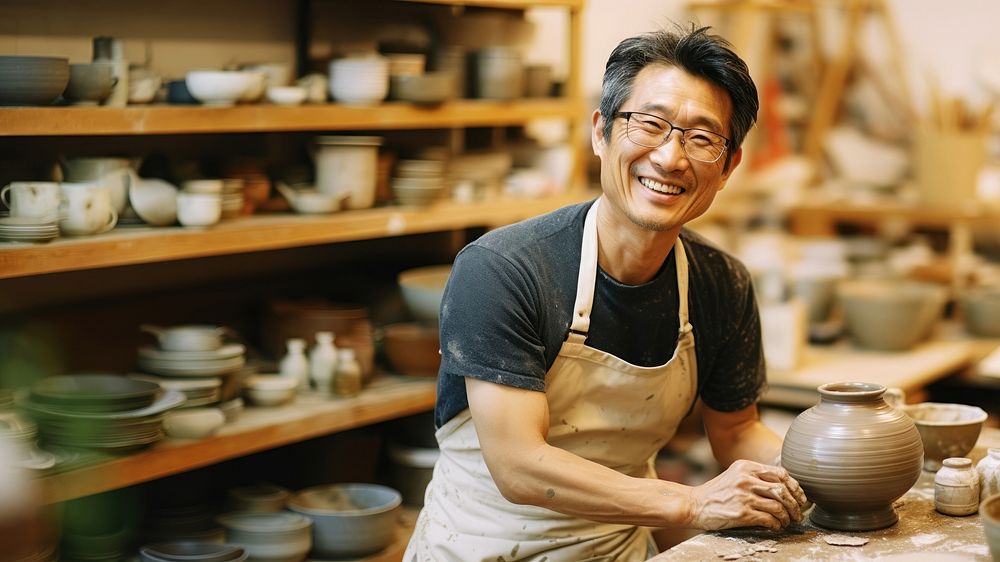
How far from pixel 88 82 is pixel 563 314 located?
143cm

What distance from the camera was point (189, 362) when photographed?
3.35m

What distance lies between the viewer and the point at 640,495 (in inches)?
89.0

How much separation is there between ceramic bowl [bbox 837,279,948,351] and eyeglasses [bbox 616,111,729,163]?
92.6 inches

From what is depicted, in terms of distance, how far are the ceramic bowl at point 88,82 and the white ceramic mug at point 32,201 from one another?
0.85ft

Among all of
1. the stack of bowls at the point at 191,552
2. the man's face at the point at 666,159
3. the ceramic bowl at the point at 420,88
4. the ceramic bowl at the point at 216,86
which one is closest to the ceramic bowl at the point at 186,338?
the stack of bowls at the point at 191,552

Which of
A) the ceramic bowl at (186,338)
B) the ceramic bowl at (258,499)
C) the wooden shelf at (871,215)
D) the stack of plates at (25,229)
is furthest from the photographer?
the wooden shelf at (871,215)

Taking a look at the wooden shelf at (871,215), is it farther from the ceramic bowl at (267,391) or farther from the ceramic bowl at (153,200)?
the ceramic bowl at (153,200)

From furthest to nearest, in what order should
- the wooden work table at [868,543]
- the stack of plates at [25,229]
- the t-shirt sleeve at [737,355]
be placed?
the stack of plates at [25,229], the t-shirt sleeve at [737,355], the wooden work table at [868,543]

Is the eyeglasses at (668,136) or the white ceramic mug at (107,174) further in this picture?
the white ceramic mug at (107,174)

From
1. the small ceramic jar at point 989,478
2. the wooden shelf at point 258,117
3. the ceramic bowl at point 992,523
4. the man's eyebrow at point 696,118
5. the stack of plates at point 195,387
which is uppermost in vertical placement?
the man's eyebrow at point 696,118

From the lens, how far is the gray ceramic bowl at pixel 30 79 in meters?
2.87

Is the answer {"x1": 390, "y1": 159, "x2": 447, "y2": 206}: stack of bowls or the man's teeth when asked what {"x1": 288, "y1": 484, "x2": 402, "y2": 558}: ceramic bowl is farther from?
the man's teeth

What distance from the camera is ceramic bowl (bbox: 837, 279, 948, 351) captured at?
4.55 m

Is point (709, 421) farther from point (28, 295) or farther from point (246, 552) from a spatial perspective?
point (28, 295)
